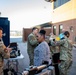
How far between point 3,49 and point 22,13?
19178 mm

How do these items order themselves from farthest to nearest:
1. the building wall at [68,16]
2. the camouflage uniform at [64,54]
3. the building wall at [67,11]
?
the building wall at [67,11], the building wall at [68,16], the camouflage uniform at [64,54]

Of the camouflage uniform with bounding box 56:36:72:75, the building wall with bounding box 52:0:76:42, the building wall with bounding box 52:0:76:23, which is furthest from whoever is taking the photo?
the building wall with bounding box 52:0:76:23

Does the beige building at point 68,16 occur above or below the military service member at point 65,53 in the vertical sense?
above

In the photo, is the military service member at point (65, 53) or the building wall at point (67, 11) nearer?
the military service member at point (65, 53)

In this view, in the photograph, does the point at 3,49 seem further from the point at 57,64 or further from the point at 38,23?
Result: the point at 38,23

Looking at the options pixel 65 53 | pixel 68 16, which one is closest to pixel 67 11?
pixel 68 16

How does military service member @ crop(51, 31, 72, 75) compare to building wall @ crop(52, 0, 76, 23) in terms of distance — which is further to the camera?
building wall @ crop(52, 0, 76, 23)

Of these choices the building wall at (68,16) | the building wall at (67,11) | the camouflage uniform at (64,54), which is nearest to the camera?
the camouflage uniform at (64,54)

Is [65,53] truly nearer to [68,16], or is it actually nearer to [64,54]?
[64,54]

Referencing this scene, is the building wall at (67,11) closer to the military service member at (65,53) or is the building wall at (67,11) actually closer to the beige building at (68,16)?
the beige building at (68,16)

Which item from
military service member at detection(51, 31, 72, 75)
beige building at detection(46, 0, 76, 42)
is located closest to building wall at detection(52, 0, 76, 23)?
beige building at detection(46, 0, 76, 42)

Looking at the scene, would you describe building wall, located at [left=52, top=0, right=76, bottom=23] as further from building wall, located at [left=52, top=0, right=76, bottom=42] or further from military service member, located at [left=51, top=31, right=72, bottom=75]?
military service member, located at [left=51, top=31, right=72, bottom=75]

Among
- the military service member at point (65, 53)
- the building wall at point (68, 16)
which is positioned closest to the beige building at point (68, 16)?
the building wall at point (68, 16)

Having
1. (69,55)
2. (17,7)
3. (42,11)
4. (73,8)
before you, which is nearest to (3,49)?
(69,55)
